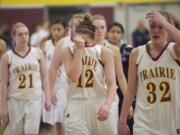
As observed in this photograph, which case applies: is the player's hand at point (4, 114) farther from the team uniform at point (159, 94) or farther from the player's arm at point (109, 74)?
the team uniform at point (159, 94)

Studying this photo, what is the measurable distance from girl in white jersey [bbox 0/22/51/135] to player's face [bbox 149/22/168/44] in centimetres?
266

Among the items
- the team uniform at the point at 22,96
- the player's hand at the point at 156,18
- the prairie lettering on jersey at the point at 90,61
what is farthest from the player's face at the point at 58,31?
the player's hand at the point at 156,18

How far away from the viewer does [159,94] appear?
472 centimetres

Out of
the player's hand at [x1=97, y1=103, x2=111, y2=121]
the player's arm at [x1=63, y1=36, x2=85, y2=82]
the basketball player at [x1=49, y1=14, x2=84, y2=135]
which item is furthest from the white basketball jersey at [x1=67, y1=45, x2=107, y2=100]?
the basketball player at [x1=49, y1=14, x2=84, y2=135]

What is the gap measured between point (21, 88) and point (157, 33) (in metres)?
2.86

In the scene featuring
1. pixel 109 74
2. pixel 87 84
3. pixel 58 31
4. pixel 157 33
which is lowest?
pixel 87 84

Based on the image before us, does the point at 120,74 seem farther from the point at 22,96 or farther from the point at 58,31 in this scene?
the point at 58,31

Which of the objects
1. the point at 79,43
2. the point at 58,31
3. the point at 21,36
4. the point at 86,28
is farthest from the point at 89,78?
the point at 58,31

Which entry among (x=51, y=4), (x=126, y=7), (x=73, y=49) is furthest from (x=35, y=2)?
(x=73, y=49)

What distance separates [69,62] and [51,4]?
1614 centimetres

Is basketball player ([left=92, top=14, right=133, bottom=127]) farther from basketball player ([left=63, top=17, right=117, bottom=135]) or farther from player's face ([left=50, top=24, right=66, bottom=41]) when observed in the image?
player's face ([left=50, top=24, right=66, bottom=41])

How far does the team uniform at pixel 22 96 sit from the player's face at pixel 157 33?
8.95 ft

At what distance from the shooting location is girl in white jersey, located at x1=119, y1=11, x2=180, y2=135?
185 inches

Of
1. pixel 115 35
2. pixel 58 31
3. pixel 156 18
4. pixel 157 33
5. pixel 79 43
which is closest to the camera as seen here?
pixel 156 18
